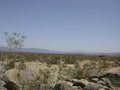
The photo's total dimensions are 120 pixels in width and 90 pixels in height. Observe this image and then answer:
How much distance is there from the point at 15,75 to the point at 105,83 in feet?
13.9

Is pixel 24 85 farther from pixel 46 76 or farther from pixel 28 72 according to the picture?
pixel 28 72

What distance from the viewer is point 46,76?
10023mm

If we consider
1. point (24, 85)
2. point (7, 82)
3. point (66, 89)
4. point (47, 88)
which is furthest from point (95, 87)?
point (7, 82)

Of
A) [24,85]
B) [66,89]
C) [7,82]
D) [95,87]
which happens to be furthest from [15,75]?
[95,87]

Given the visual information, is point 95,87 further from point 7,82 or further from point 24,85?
point 7,82

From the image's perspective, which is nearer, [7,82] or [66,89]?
[66,89]

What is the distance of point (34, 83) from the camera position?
9883 mm

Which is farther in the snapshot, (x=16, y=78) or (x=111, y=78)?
(x=111, y=78)

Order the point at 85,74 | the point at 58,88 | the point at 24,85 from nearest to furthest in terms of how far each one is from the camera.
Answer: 1. the point at 24,85
2. the point at 58,88
3. the point at 85,74

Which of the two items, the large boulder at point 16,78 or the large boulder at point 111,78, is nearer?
the large boulder at point 16,78

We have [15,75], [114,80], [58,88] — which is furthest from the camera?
[114,80]

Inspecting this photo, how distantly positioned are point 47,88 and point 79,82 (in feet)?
8.46

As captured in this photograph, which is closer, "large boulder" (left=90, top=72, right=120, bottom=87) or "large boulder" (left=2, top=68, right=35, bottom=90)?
"large boulder" (left=2, top=68, right=35, bottom=90)

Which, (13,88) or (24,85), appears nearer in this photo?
(24,85)
